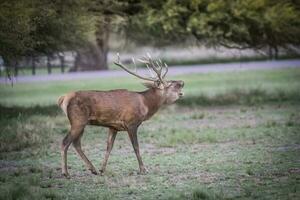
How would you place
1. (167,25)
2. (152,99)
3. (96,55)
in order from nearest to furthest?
(152,99) → (167,25) → (96,55)

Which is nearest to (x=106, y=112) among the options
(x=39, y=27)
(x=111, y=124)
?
(x=111, y=124)

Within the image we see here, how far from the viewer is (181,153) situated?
16.0m

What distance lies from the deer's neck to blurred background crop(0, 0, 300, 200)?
1047mm

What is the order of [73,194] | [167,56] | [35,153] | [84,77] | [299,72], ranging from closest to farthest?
1. [73,194]
2. [35,153]
3. [84,77]
4. [299,72]
5. [167,56]

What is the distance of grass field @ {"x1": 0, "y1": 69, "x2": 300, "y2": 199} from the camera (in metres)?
11.6

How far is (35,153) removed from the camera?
16203mm

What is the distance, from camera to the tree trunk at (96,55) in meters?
29.4

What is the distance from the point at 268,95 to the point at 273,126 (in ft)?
29.0

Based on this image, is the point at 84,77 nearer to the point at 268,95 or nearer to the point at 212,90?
the point at 212,90

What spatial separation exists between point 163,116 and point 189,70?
1825cm

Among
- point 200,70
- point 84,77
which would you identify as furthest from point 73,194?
point 200,70

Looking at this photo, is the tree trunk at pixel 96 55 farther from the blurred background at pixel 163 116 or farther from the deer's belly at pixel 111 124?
the deer's belly at pixel 111 124

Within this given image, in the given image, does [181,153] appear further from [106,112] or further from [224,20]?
[224,20]

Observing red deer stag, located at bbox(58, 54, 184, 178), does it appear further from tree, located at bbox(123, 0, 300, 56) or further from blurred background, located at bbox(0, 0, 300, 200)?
tree, located at bbox(123, 0, 300, 56)
